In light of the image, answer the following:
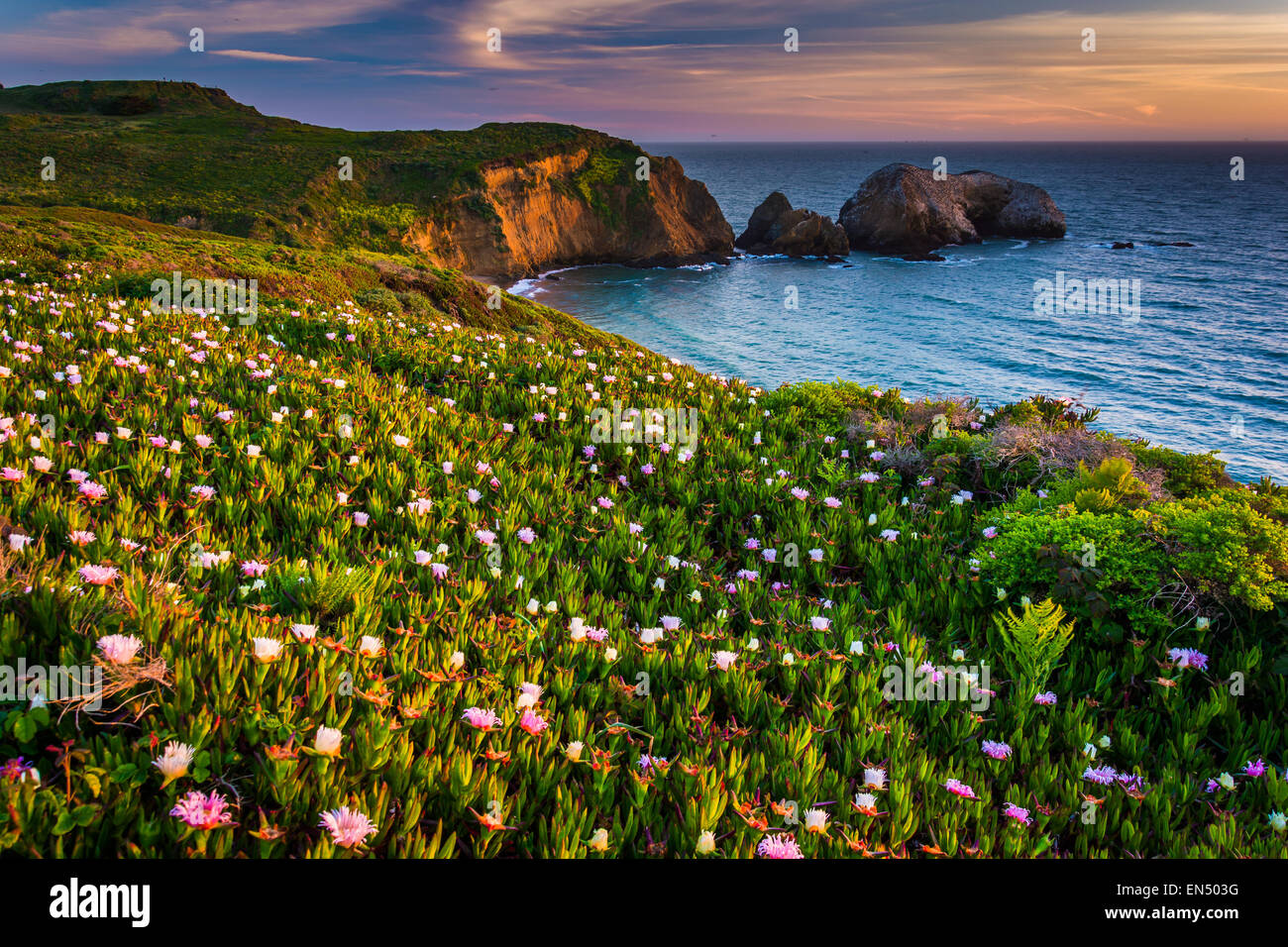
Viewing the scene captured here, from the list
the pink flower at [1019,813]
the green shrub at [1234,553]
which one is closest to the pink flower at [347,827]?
the pink flower at [1019,813]

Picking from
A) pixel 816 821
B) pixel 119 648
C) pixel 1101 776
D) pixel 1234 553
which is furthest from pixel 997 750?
Answer: pixel 119 648

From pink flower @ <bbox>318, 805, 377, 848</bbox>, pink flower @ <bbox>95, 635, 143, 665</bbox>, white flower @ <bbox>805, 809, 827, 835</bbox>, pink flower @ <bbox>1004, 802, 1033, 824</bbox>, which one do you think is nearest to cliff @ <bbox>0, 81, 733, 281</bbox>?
pink flower @ <bbox>95, 635, 143, 665</bbox>

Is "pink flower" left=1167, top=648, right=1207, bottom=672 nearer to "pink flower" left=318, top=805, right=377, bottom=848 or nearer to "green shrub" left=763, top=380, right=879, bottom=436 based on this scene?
"pink flower" left=318, top=805, right=377, bottom=848

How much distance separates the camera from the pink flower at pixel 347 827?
1.74 metres

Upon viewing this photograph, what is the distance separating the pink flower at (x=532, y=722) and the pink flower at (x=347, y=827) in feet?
2.02

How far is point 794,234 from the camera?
238ft

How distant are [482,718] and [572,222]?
69987 millimetres

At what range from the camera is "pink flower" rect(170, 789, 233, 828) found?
1.67 m

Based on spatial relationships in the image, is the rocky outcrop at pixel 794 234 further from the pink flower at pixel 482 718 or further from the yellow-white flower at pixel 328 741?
the yellow-white flower at pixel 328 741

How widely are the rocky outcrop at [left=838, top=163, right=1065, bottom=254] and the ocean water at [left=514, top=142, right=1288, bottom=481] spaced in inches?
118

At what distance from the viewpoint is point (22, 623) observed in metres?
2.27

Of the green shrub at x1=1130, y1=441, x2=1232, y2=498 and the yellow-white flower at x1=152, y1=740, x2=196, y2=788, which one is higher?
the green shrub at x1=1130, y1=441, x2=1232, y2=498
